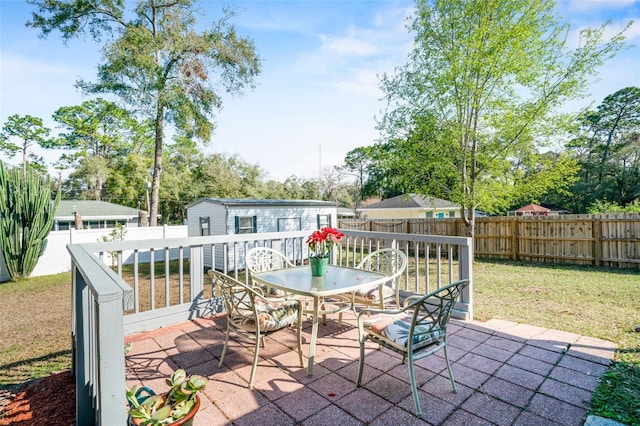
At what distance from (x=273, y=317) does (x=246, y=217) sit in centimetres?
944

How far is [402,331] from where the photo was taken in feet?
7.18

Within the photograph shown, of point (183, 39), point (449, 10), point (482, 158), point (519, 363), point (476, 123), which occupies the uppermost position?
point (183, 39)

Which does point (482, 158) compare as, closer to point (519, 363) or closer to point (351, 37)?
point (351, 37)

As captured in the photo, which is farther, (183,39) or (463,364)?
(183,39)

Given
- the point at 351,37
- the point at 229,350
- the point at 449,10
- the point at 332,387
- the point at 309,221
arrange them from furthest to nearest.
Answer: the point at 309,221
the point at 449,10
the point at 351,37
the point at 229,350
the point at 332,387

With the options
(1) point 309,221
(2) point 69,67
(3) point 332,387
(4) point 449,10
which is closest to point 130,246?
(3) point 332,387

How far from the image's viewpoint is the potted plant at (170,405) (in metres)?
1.36

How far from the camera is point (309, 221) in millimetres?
13281

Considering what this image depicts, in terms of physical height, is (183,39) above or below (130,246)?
above

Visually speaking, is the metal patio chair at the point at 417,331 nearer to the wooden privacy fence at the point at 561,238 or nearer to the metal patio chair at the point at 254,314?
the metal patio chair at the point at 254,314

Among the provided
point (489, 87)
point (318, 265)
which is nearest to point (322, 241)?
point (318, 265)

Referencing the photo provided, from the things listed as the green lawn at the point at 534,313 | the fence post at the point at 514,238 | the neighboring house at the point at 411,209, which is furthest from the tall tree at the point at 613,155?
the green lawn at the point at 534,313

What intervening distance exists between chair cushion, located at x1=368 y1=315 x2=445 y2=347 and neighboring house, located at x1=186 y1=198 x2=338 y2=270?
8329 mm

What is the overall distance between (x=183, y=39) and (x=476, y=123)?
38.1ft
